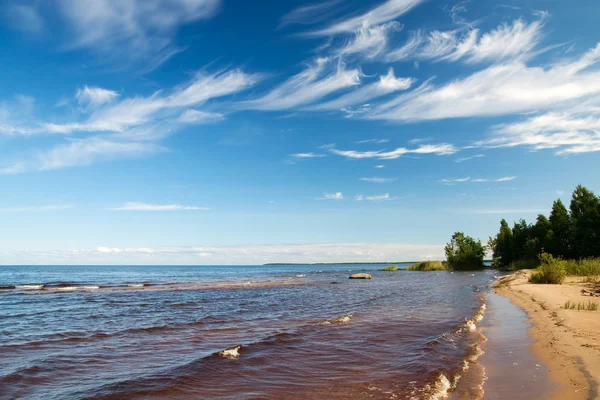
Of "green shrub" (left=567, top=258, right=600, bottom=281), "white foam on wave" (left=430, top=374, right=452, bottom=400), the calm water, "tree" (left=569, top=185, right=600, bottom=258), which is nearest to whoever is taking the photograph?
"white foam on wave" (left=430, top=374, right=452, bottom=400)

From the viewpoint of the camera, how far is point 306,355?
12.5 meters

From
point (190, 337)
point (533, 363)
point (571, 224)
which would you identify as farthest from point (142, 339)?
point (571, 224)

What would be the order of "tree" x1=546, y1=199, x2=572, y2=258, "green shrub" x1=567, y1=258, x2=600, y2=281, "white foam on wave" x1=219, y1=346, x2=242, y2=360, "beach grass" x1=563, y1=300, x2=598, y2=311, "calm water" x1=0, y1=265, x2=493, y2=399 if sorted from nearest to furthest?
1. "calm water" x1=0, y1=265, x2=493, y2=399
2. "white foam on wave" x1=219, y1=346, x2=242, y2=360
3. "beach grass" x1=563, y1=300, x2=598, y2=311
4. "green shrub" x1=567, y1=258, x2=600, y2=281
5. "tree" x1=546, y1=199, x2=572, y2=258

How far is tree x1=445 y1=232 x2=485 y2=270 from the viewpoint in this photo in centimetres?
9800

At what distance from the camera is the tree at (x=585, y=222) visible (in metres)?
60.6

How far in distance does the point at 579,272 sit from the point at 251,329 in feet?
122

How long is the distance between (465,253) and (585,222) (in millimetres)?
36513

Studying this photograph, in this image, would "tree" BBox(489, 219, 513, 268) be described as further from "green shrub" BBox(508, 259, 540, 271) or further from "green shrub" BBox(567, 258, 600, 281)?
"green shrub" BBox(567, 258, 600, 281)

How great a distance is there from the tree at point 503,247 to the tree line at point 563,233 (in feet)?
0.88

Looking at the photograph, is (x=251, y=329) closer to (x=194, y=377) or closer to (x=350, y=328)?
(x=350, y=328)

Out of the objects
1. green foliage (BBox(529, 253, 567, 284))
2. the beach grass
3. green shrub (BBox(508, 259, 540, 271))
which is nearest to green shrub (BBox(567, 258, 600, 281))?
green foliage (BBox(529, 253, 567, 284))

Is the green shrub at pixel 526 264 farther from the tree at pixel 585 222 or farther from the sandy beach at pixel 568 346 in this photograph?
the sandy beach at pixel 568 346

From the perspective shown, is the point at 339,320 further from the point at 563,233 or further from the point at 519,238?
the point at 519,238

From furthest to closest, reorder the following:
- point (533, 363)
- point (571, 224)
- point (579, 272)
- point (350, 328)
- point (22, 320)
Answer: point (571, 224), point (579, 272), point (22, 320), point (350, 328), point (533, 363)
